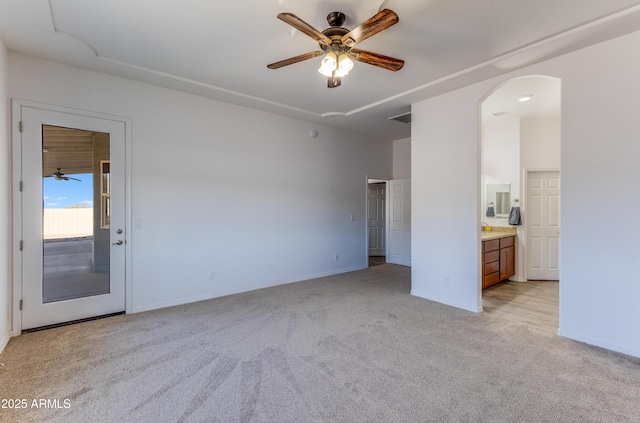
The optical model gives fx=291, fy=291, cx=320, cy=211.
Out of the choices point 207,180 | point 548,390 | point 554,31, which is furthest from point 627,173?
point 207,180

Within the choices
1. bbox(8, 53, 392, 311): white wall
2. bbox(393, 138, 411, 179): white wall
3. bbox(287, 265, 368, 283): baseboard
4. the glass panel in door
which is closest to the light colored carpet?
the glass panel in door

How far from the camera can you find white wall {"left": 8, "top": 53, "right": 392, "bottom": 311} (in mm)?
3596

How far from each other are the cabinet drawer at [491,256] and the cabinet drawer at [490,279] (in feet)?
0.80

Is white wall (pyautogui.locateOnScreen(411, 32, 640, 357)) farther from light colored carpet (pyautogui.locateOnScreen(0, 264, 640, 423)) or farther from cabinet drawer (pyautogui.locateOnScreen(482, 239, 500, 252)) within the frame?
cabinet drawer (pyautogui.locateOnScreen(482, 239, 500, 252))

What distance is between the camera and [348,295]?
440 centimetres

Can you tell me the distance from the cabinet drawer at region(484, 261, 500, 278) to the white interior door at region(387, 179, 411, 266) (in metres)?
1.92

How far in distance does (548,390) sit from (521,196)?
160 inches

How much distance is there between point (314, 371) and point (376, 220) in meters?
5.96

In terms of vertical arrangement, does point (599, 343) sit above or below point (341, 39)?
below

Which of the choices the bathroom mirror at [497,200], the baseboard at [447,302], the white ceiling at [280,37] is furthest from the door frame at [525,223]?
the white ceiling at [280,37]

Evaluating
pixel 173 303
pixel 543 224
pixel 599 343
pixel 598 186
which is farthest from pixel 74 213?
pixel 543 224

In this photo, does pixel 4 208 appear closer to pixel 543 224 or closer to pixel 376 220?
pixel 376 220

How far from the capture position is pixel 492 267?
4.76 meters

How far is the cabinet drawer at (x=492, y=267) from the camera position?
15.1ft
